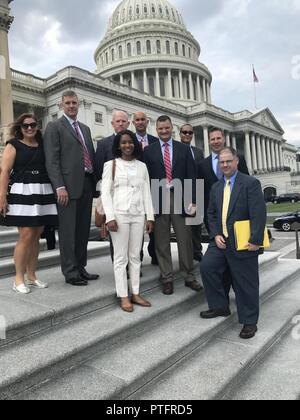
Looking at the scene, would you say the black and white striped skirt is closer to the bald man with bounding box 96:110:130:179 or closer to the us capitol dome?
the bald man with bounding box 96:110:130:179

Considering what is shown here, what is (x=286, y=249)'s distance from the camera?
1337 centimetres

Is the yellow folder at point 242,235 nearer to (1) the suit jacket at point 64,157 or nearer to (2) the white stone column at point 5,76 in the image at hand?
(1) the suit jacket at point 64,157

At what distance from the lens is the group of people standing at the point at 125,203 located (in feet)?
12.9

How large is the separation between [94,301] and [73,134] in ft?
6.74

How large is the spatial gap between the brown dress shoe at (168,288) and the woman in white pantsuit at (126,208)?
1.69 ft

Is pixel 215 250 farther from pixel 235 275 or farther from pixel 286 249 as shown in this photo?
pixel 286 249

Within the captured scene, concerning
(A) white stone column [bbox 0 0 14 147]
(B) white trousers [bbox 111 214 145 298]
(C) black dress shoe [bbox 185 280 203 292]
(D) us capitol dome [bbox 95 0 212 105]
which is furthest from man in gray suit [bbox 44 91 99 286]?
(D) us capitol dome [bbox 95 0 212 105]

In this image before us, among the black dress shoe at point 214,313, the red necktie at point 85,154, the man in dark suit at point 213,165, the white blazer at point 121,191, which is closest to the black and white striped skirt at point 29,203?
the red necktie at point 85,154

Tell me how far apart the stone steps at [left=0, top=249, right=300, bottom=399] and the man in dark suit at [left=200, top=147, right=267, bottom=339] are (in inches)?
11.3

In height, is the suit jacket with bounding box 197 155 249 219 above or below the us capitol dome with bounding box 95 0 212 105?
below

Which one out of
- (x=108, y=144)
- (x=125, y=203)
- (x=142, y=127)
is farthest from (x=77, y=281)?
(x=142, y=127)

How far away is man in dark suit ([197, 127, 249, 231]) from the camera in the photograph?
509 cm

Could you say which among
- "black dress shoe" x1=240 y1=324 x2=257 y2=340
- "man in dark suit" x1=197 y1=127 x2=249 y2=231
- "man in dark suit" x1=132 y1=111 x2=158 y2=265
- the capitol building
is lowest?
"black dress shoe" x1=240 y1=324 x2=257 y2=340

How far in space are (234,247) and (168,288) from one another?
107cm
